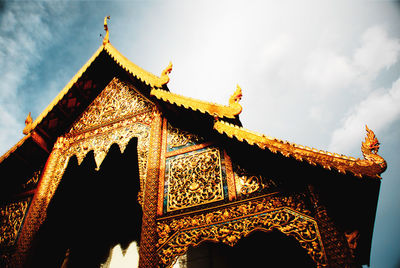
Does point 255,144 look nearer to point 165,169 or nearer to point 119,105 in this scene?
point 165,169

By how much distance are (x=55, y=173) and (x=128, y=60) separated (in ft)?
9.16

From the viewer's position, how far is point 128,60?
564 centimetres

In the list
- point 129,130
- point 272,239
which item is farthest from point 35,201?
point 272,239

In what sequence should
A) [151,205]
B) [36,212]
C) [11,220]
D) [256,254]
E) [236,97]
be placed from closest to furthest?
[151,205]
[236,97]
[36,212]
[11,220]
[256,254]

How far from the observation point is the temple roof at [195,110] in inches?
106

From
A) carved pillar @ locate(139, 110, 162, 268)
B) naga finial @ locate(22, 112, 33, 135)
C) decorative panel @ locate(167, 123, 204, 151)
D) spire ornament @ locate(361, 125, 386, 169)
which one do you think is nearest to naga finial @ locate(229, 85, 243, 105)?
decorative panel @ locate(167, 123, 204, 151)

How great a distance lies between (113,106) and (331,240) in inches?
192

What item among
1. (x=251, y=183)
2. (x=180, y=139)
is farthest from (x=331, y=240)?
(x=180, y=139)

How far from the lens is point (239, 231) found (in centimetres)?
312

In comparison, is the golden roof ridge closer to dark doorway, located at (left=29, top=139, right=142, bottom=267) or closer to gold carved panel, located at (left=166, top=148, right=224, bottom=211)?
dark doorway, located at (left=29, top=139, right=142, bottom=267)

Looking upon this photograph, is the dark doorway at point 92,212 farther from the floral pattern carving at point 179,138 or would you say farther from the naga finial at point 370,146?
the naga finial at point 370,146

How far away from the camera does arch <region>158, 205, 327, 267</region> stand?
2.75 meters

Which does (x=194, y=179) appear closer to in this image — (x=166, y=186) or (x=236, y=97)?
(x=166, y=186)

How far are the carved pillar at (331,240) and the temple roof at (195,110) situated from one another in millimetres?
501
